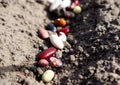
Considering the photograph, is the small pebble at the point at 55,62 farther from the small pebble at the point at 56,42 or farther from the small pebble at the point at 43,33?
the small pebble at the point at 43,33

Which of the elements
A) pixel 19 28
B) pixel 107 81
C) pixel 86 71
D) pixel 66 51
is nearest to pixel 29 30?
pixel 19 28

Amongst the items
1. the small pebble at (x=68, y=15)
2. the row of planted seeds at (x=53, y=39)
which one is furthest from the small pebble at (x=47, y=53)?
the small pebble at (x=68, y=15)

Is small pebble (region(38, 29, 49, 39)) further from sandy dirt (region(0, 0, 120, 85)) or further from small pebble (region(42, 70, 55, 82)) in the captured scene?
small pebble (region(42, 70, 55, 82))

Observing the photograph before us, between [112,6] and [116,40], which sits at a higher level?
[112,6]

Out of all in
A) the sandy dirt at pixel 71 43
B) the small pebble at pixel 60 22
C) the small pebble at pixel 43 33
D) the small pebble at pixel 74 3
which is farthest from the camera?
the small pebble at pixel 74 3

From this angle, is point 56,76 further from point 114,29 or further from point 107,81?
point 114,29

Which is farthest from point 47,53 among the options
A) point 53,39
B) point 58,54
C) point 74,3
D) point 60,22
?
point 74,3

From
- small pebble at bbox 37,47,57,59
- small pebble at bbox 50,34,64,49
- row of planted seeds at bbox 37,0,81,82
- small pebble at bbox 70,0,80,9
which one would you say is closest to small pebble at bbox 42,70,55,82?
row of planted seeds at bbox 37,0,81,82

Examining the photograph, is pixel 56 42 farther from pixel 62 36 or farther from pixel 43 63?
pixel 43 63
